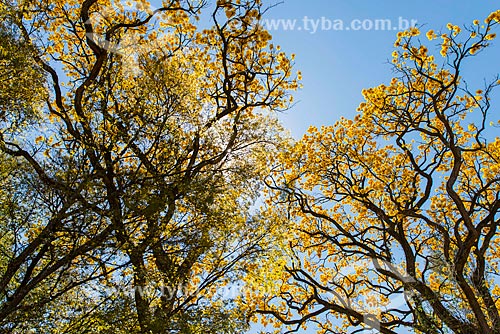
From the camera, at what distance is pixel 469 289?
27.3 ft

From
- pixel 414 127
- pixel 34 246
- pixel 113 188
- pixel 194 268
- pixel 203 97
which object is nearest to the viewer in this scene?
pixel 34 246

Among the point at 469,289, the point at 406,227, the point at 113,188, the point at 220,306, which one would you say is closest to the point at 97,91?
the point at 113,188

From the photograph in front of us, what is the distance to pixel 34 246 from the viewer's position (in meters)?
5.23

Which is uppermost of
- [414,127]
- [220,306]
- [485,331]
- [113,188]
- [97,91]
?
[414,127]

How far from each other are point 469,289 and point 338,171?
14.7ft

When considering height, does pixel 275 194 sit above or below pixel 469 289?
above

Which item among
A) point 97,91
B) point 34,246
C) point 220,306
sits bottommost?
point 220,306

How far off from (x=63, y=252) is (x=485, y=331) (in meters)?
7.48

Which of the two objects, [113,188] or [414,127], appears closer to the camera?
[113,188]

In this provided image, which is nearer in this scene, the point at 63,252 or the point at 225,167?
the point at 63,252

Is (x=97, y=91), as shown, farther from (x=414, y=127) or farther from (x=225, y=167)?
(x=414, y=127)

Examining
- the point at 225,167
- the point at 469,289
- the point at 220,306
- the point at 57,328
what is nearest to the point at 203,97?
the point at 225,167

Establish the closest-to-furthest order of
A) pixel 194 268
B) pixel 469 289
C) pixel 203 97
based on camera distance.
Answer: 1. pixel 194 268
2. pixel 469 289
3. pixel 203 97

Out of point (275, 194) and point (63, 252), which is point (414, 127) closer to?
point (275, 194)
